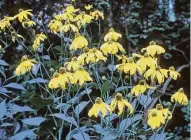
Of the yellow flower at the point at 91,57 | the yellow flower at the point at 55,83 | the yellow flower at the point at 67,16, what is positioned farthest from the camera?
the yellow flower at the point at 67,16

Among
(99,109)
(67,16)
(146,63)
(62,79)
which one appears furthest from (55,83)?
(67,16)

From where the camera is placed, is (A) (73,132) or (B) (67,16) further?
(B) (67,16)

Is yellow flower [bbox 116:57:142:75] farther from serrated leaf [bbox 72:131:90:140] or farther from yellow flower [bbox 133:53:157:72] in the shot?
serrated leaf [bbox 72:131:90:140]

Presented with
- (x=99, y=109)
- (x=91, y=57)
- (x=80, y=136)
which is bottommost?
(x=80, y=136)

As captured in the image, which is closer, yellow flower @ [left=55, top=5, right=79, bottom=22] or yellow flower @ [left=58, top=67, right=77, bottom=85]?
yellow flower @ [left=58, top=67, right=77, bottom=85]

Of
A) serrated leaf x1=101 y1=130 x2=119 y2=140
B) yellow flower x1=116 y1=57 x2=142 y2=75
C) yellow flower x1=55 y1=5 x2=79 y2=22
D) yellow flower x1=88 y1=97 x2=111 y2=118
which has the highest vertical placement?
yellow flower x1=55 y1=5 x2=79 y2=22

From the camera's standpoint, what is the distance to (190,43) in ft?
9.12

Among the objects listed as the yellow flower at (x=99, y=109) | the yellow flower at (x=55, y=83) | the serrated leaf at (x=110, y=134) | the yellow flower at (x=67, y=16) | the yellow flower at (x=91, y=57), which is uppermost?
the yellow flower at (x=67, y=16)

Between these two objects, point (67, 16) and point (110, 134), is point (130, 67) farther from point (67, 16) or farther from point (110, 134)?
point (67, 16)

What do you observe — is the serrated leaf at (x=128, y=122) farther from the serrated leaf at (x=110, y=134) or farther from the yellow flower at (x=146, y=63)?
the yellow flower at (x=146, y=63)

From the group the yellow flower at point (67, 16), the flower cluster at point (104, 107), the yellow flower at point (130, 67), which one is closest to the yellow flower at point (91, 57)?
the yellow flower at point (130, 67)

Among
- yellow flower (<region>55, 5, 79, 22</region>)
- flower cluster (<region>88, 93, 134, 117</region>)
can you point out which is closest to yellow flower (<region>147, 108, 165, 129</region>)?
flower cluster (<region>88, 93, 134, 117</region>)

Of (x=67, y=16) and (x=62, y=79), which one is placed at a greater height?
(x=67, y=16)

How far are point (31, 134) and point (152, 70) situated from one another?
412mm
